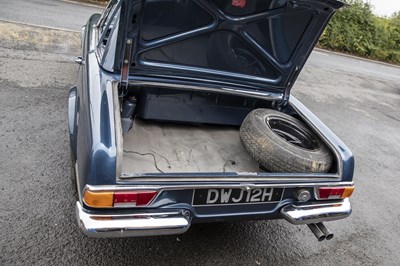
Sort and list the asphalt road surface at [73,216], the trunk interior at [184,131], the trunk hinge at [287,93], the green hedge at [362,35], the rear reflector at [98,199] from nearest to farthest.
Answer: the rear reflector at [98,199], the asphalt road surface at [73,216], the trunk interior at [184,131], the trunk hinge at [287,93], the green hedge at [362,35]

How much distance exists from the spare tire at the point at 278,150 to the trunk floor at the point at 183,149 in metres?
0.33

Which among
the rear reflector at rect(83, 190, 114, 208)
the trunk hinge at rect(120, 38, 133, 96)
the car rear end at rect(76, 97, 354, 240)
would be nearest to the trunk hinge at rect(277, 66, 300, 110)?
the car rear end at rect(76, 97, 354, 240)

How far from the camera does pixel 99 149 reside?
205 cm

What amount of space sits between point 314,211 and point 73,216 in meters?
1.86

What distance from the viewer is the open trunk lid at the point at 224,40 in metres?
2.65

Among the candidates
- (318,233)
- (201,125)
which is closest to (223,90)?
(201,125)

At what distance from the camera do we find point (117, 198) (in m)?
2.05

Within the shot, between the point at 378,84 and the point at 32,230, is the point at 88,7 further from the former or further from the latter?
the point at 32,230

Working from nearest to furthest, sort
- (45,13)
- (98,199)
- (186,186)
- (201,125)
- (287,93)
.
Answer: (98,199)
(186,186)
(287,93)
(201,125)
(45,13)

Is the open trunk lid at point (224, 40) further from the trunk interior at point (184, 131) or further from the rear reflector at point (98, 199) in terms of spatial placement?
the rear reflector at point (98, 199)

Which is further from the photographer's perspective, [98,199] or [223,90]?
[223,90]

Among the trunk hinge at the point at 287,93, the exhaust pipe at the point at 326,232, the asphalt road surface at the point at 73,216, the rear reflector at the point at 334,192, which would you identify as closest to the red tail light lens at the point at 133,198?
the asphalt road surface at the point at 73,216

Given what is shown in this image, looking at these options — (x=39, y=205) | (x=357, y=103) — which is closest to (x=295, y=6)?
(x=39, y=205)

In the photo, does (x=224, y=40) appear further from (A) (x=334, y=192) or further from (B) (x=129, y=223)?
(B) (x=129, y=223)
